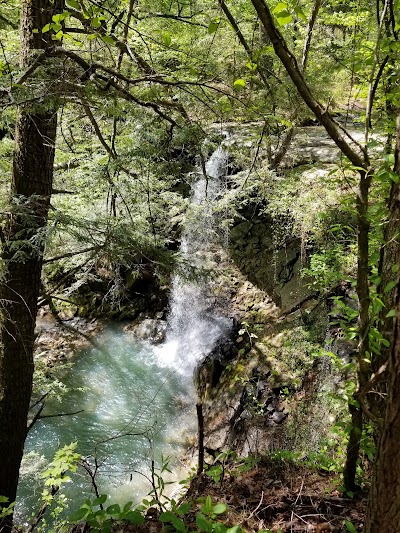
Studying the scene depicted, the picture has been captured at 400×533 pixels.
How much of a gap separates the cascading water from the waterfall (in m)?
0.03

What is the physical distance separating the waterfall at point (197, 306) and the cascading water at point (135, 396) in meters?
0.03

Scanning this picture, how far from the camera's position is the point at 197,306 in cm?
917

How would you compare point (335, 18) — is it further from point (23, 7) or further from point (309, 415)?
point (309, 415)

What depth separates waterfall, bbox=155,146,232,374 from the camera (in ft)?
27.4

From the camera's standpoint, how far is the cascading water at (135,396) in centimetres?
557

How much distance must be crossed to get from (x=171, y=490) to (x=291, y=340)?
10.0 feet

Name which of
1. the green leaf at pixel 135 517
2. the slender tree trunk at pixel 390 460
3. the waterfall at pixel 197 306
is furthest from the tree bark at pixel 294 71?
the waterfall at pixel 197 306

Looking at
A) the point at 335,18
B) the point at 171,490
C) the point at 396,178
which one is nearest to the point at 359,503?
the point at 396,178

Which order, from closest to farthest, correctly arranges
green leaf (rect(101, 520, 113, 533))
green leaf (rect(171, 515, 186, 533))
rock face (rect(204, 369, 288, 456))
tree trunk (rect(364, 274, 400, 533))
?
tree trunk (rect(364, 274, 400, 533)) < green leaf (rect(171, 515, 186, 533)) < green leaf (rect(101, 520, 113, 533)) < rock face (rect(204, 369, 288, 456))

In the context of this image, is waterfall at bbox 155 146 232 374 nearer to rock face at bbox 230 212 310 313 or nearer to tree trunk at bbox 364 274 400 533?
rock face at bbox 230 212 310 313

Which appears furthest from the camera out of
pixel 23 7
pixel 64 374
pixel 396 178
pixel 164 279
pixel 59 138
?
pixel 64 374

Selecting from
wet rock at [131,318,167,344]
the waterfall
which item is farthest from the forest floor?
wet rock at [131,318,167,344]

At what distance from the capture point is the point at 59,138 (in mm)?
6285

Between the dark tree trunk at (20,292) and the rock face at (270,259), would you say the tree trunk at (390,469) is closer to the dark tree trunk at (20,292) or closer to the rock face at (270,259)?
the dark tree trunk at (20,292)
